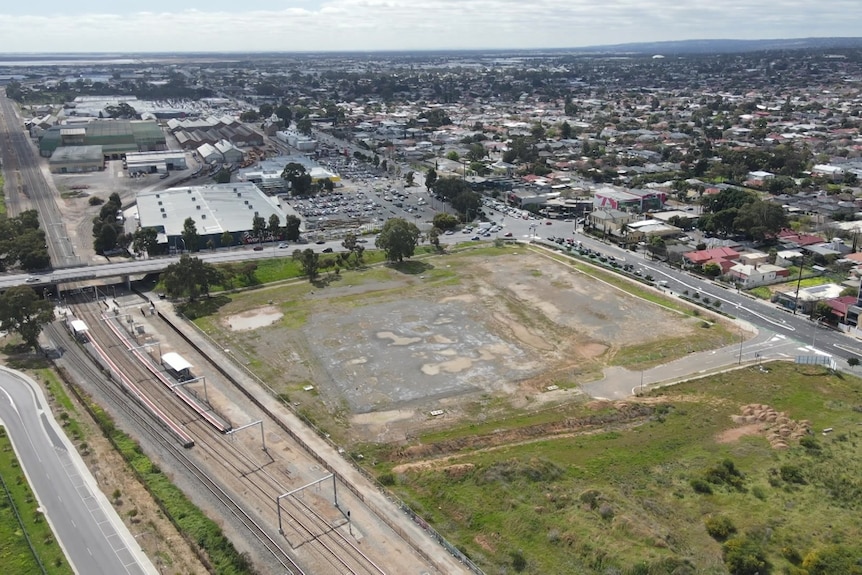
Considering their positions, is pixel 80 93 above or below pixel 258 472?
above

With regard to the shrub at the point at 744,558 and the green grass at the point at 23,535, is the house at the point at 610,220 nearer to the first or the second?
the shrub at the point at 744,558

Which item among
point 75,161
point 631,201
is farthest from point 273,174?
point 631,201

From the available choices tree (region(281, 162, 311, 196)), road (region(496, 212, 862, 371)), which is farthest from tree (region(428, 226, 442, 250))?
tree (region(281, 162, 311, 196))

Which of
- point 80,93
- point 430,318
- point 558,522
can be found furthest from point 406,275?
point 80,93

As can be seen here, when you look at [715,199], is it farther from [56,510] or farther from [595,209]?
[56,510]

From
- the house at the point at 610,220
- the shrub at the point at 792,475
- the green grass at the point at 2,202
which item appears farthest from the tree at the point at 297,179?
the shrub at the point at 792,475

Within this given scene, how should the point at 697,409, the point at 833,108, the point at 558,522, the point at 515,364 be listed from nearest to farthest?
the point at 558,522
the point at 697,409
the point at 515,364
the point at 833,108

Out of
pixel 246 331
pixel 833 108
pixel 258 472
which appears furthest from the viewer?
pixel 833 108

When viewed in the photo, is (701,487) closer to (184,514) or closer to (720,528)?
(720,528)
